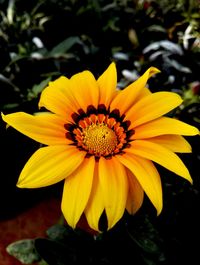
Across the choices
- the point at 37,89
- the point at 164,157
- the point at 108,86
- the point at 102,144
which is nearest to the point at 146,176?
the point at 164,157

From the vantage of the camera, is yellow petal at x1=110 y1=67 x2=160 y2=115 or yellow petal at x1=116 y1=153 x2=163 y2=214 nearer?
yellow petal at x1=116 y1=153 x2=163 y2=214

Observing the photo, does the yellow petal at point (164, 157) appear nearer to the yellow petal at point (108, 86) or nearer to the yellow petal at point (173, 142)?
the yellow petal at point (173, 142)

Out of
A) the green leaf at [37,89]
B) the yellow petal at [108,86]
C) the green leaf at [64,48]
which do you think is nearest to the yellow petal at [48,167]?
the yellow petal at [108,86]

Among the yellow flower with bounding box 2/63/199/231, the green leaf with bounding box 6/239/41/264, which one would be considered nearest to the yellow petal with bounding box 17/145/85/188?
the yellow flower with bounding box 2/63/199/231

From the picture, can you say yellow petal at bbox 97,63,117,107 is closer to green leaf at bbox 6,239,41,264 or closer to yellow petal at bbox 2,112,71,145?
yellow petal at bbox 2,112,71,145

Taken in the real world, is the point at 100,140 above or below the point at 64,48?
above

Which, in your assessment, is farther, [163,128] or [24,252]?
[24,252]

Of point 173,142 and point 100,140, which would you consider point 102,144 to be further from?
point 173,142
